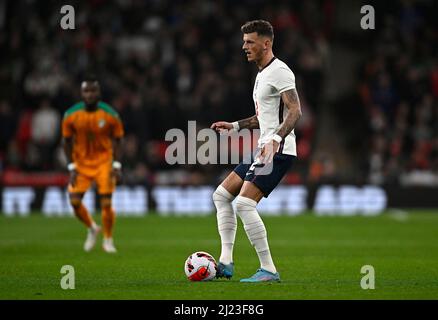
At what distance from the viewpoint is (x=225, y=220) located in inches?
373

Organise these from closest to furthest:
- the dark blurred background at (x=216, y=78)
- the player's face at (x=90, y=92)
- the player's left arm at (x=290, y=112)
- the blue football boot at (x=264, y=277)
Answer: the player's left arm at (x=290, y=112) < the blue football boot at (x=264, y=277) < the player's face at (x=90, y=92) < the dark blurred background at (x=216, y=78)

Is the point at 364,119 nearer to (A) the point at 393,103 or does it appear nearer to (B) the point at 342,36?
(A) the point at 393,103

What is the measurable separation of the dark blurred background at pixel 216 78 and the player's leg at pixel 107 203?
821 centimetres

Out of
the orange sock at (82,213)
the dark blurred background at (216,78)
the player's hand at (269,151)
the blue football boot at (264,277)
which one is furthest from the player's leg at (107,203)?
the dark blurred background at (216,78)

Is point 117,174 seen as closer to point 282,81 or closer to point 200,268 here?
point 200,268

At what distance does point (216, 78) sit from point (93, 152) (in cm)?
1015

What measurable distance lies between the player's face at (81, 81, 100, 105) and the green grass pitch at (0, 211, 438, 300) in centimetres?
212

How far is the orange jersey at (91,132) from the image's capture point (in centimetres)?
1334

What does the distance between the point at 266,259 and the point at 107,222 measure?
4.62 meters

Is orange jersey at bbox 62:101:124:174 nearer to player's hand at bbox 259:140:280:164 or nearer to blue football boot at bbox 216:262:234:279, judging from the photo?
blue football boot at bbox 216:262:234:279

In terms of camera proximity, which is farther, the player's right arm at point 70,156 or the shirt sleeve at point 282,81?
the player's right arm at point 70,156

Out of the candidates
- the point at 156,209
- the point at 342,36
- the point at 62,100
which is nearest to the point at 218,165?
the point at 156,209

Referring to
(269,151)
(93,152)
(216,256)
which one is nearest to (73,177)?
(93,152)

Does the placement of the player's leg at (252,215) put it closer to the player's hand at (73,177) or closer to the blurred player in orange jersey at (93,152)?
the blurred player in orange jersey at (93,152)
